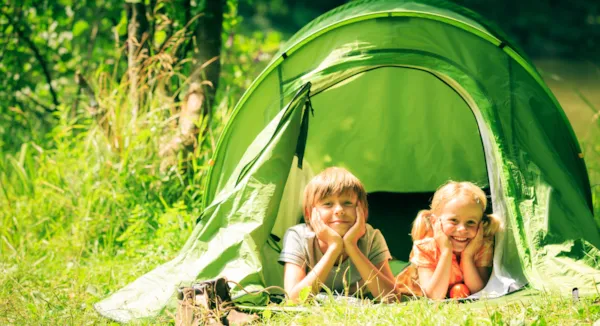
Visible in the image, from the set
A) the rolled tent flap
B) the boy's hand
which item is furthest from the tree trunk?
the boy's hand

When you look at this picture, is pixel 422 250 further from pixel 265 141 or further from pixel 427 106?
pixel 427 106

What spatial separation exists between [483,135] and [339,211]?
973 millimetres

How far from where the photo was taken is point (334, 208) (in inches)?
118

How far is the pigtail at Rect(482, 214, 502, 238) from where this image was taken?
10.1 ft

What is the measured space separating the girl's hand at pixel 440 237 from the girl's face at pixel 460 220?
0.02 m

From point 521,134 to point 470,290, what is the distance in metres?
0.69

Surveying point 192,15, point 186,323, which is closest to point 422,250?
point 186,323

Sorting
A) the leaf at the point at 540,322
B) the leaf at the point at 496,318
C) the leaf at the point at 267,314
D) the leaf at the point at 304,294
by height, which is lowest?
the leaf at the point at 267,314

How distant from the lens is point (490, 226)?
121 inches

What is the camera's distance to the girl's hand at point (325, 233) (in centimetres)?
290

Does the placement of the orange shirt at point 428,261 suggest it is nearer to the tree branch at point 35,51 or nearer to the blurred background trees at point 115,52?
the blurred background trees at point 115,52

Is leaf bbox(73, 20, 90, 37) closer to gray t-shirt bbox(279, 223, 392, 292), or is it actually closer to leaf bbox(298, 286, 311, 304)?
gray t-shirt bbox(279, 223, 392, 292)

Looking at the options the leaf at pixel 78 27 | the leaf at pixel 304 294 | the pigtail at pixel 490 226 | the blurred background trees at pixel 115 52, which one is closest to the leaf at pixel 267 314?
the leaf at pixel 304 294

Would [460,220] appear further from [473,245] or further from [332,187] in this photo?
[332,187]
